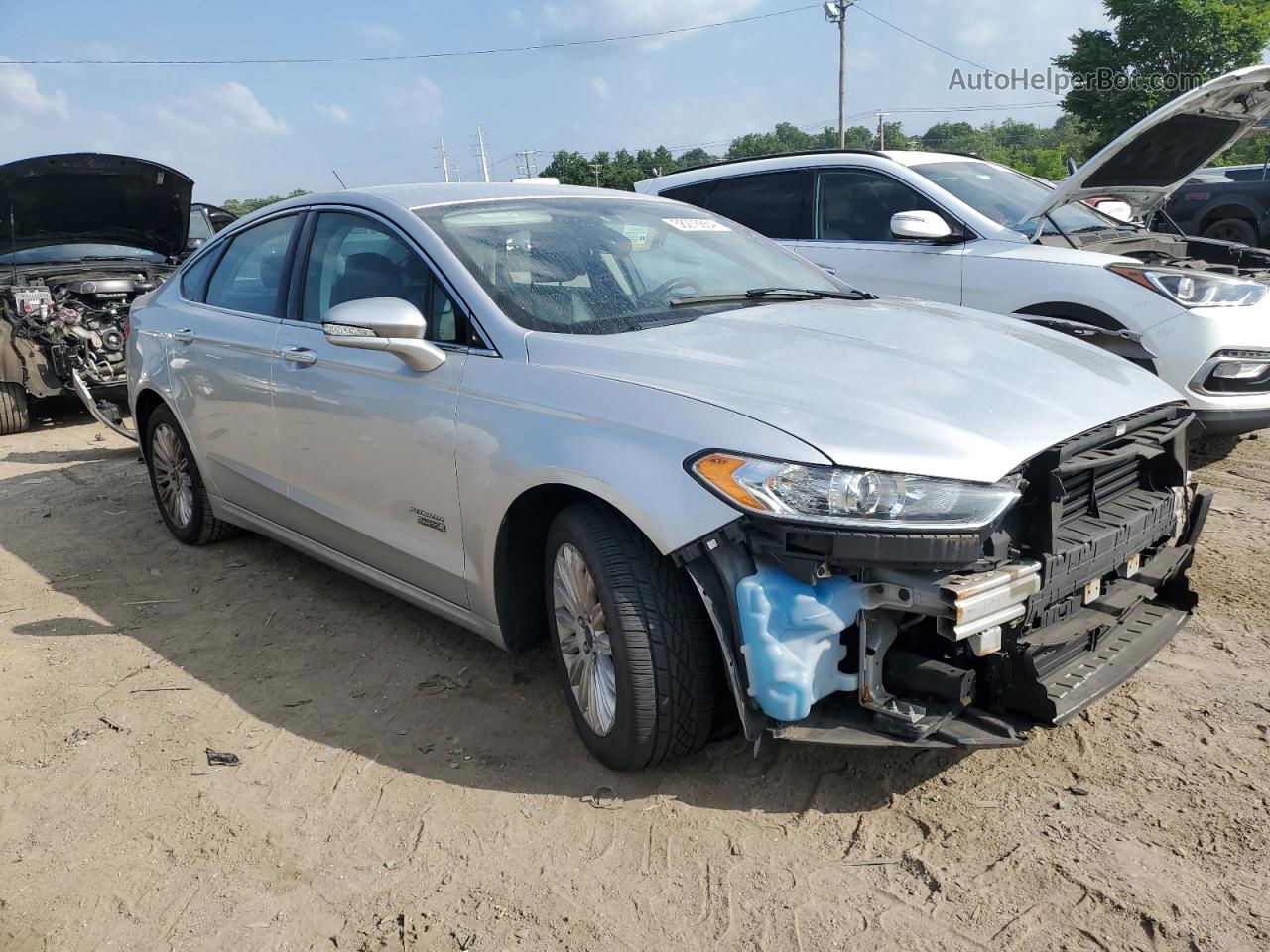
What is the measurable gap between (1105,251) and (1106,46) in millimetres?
31877

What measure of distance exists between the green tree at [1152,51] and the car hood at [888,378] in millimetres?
32129

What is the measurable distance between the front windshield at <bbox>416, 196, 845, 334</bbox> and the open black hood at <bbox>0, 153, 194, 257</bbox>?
556 centimetres

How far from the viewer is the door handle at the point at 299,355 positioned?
381cm

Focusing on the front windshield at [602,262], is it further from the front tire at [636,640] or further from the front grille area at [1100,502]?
the front grille area at [1100,502]

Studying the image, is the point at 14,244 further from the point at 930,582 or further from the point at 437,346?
the point at 930,582

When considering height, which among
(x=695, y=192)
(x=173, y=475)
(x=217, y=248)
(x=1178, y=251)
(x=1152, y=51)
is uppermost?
(x=1152, y=51)

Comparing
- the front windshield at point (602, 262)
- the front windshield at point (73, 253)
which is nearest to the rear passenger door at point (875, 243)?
the front windshield at point (602, 262)

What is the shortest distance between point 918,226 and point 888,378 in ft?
10.4

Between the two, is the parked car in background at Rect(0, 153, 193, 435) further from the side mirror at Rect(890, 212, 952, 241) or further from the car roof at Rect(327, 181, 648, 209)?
the side mirror at Rect(890, 212, 952, 241)

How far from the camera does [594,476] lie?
272 cm

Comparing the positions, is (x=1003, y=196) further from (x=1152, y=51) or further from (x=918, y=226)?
(x=1152, y=51)

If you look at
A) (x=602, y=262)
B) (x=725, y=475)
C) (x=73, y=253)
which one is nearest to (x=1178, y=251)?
(x=602, y=262)

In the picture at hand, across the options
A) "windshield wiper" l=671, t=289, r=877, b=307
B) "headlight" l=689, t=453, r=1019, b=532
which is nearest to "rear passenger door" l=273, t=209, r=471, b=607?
"windshield wiper" l=671, t=289, r=877, b=307

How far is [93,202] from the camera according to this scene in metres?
8.29
